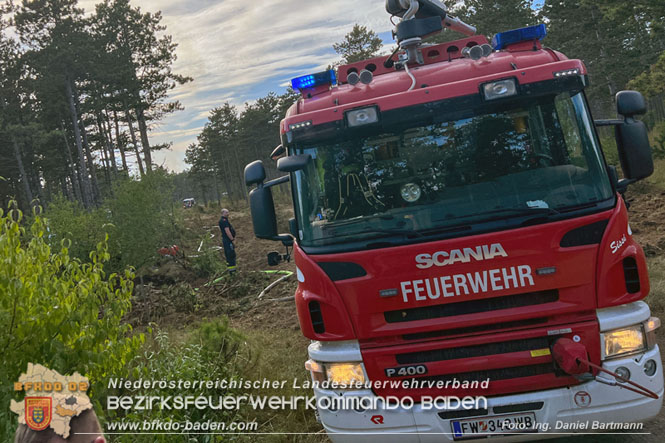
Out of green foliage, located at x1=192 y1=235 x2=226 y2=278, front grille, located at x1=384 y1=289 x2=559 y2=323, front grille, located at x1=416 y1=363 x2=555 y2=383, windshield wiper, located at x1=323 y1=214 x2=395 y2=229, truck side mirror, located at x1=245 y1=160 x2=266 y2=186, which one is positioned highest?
truck side mirror, located at x1=245 y1=160 x2=266 y2=186

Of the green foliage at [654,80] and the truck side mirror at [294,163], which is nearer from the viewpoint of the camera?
the truck side mirror at [294,163]

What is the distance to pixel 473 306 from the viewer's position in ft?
11.9

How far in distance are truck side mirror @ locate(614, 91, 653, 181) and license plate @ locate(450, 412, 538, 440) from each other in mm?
1956

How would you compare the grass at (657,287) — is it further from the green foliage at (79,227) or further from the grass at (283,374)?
the green foliage at (79,227)

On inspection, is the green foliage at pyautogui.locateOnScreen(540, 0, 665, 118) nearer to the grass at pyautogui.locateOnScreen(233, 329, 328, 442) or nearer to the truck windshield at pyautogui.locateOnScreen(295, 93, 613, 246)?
the grass at pyautogui.locateOnScreen(233, 329, 328, 442)

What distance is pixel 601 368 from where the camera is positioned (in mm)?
3393

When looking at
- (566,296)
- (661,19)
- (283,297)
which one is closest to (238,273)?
(283,297)

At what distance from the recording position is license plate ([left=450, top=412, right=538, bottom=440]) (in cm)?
346

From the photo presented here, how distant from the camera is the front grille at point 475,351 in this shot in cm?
354

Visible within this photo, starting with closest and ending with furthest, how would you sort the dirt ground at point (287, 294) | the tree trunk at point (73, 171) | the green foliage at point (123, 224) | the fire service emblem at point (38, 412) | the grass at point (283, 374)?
the fire service emblem at point (38, 412) → the grass at point (283, 374) → the dirt ground at point (287, 294) → the green foliage at point (123, 224) → the tree trunk at point (73, 171)

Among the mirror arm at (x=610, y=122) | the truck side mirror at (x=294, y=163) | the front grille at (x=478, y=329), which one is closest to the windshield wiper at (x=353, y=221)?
the truck side mirror at (x=294, y=163)

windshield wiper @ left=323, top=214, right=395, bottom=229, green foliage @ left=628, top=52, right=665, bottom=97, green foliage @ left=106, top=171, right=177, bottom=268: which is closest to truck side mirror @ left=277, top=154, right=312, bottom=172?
windshield wiper @ left=323, top=214, right=395, bottom=229

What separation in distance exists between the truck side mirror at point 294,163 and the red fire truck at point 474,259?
0.02 metres

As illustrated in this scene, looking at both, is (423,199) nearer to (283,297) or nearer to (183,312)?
(283,297)
